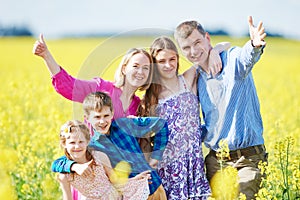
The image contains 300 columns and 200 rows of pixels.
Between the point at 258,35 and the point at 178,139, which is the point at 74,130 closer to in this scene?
the point at 178,139

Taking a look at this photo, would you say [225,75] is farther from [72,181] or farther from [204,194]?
[72,181]

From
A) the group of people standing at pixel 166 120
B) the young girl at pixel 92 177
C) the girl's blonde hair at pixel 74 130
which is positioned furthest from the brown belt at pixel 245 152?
the girl's blonde hair at pixel 74 130

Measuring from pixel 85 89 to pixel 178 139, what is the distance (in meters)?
0.76

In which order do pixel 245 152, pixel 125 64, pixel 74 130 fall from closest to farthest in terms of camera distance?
1. pixel 74 130
2. pixel 125 64
3. pixel 245 152

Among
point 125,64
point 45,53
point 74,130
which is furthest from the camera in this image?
point 125,64

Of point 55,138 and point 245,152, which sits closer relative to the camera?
point 245,152

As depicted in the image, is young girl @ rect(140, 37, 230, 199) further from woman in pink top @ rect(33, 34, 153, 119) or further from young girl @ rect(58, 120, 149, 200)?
young girl @ rect(58, 120, 149, 200)

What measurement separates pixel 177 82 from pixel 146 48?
0.33 metres

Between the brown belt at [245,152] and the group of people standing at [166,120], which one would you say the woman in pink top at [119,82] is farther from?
the brown belt at [245,152]

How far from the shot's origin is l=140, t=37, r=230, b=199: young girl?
15.2ft

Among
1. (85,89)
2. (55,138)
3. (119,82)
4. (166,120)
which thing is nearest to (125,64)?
(119,82)

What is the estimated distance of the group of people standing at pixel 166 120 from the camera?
4.37 metres

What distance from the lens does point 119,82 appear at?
4598 mm

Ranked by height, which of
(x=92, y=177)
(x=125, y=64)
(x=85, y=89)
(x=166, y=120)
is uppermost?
(x=125, y=64)
